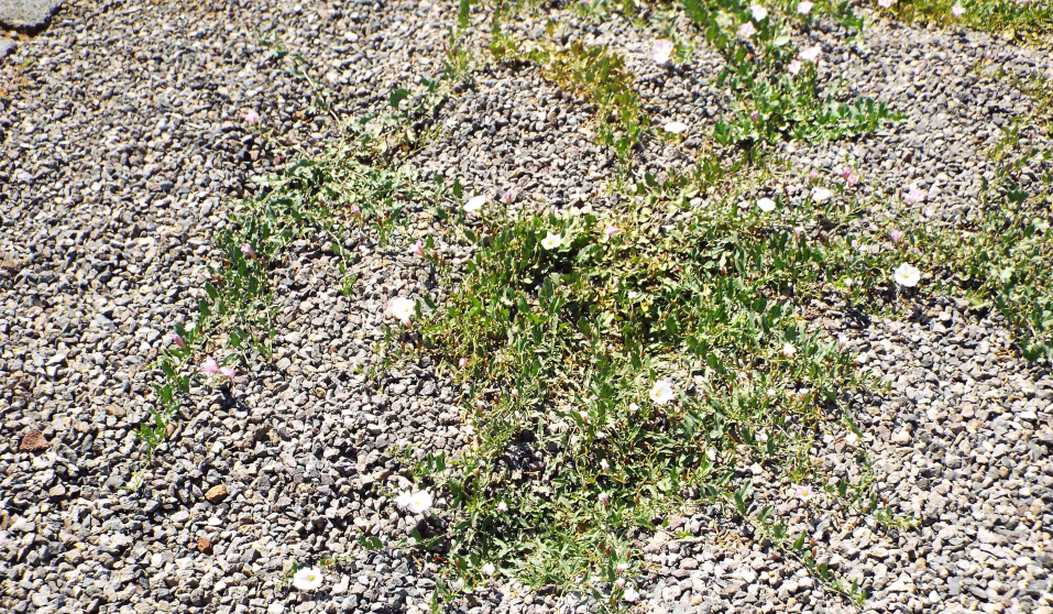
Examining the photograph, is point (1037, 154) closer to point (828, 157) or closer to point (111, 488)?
point (828, 157)

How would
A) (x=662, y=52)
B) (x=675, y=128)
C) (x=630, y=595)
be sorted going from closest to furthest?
(x=630, y=595)
(x=675, y=128)
(x=662, y=52)

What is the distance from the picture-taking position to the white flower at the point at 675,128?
4703mm

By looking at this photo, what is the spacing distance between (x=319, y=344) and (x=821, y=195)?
7.47ft

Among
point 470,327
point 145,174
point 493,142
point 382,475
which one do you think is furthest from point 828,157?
point 145,174

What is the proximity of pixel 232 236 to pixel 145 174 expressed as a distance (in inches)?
24.0

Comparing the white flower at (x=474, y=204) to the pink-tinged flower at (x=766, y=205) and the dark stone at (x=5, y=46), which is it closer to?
the pink-tinged flower at (x=766, y=205)

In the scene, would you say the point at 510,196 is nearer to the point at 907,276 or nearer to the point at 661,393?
the point at 661,393

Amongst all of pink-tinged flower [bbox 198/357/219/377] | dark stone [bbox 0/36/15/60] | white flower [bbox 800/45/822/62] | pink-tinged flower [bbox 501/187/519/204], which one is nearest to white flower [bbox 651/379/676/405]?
pink-tinged flower [bbox 501/187/519/204]

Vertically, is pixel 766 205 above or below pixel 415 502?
above

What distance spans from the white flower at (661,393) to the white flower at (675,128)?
1495 mm

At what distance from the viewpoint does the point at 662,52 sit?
16.6 feet

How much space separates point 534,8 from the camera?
17.7ft

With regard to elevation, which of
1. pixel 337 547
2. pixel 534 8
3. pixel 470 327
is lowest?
pixel 337 547

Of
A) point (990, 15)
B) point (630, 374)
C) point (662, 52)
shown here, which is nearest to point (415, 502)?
point (630, 374)
